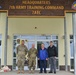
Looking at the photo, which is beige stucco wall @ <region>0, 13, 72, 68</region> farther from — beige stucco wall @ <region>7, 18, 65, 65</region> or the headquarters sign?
the headquarters sign

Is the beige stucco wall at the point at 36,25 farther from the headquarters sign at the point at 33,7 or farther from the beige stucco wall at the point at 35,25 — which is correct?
the headquarters sign at the point at 33,7

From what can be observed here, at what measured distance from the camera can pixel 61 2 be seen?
1315 centimetres

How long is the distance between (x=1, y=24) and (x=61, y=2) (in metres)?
5.94

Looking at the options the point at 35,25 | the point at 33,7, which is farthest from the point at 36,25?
the point at 33,7

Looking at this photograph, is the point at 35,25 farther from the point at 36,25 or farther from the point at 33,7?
the point at 33,7

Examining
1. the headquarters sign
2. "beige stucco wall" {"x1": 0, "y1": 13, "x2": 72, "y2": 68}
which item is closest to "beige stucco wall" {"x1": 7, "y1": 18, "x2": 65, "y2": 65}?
"beige stucco wall" {"x1": 0, "y1": 13, "x2": 72, "y2": 68}

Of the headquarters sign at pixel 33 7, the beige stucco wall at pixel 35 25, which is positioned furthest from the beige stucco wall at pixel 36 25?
the headquarters sign at pixel 33 7

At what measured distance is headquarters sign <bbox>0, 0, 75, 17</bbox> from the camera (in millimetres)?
12898

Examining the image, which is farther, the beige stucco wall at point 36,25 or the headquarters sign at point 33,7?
the beige stucco wall at point 36,25

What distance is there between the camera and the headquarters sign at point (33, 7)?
42.3ft

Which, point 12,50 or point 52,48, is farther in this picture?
point 12,50

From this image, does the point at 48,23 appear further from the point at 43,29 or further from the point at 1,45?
the point at 1,45

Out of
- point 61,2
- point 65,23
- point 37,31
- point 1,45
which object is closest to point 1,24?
point 1,45

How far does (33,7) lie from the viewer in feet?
42.4
